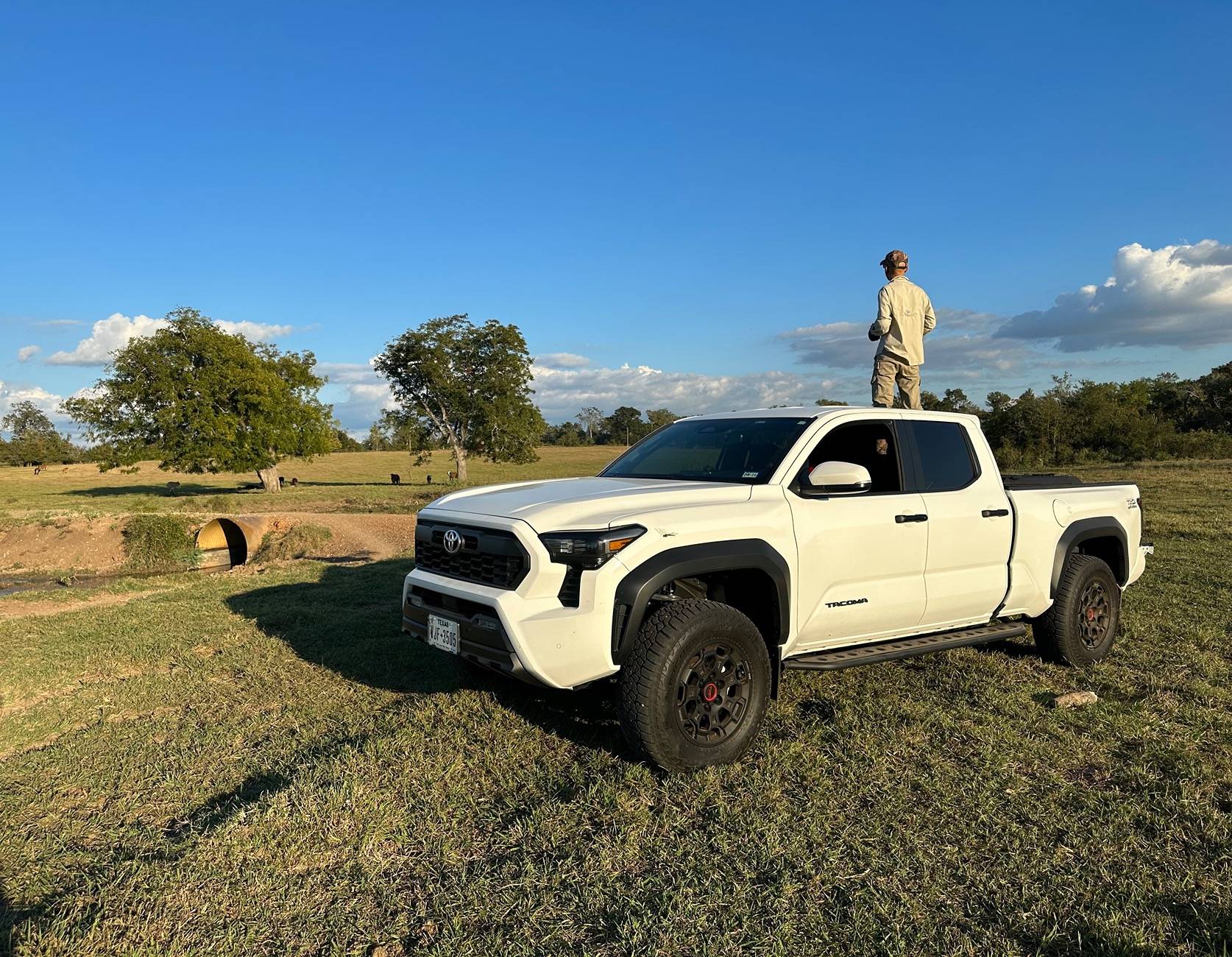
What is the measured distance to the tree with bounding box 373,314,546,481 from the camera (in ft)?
119

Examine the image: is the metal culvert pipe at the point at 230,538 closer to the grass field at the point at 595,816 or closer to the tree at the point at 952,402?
the grass field at the point at 595,816

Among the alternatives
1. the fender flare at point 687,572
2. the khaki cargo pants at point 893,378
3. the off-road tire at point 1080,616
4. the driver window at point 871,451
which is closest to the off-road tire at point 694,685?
the fender flare at point 687,572

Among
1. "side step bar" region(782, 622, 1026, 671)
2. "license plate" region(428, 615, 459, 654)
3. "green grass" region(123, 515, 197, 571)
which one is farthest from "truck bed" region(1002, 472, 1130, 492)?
"green grass" region(123, 515, 197, 571)

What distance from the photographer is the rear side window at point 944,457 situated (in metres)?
5.00

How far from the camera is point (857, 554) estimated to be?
4418mm

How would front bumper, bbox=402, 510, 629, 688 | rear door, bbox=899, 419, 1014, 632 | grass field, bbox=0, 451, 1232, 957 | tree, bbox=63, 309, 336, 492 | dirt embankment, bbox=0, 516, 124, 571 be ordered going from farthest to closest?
tree, bbox=63, 309, 336, 492
dirt embankment, bbox=0, 516, 124, 571
rear door, bbox=899, 419, 1014, 632
front bumper, bbox=402, 510, 629, 688
grass field, bbox=0, 451, 1232, 957

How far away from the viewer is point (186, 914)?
271 centimetres

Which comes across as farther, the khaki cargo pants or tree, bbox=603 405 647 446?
tree, bbox=603 405 647 446

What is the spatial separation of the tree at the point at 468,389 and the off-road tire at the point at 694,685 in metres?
32.8

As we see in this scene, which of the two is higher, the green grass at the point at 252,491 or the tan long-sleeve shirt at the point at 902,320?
the tan long-sleeve shirt at the point at 902,320

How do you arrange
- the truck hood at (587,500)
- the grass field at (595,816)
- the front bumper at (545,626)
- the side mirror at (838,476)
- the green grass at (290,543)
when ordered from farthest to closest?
1. the green grass at (290,543)
2. the side mirror at (838,476)
3. the truck hood at (587,500)
4. the front bumper at (545,626)
5. the grass field at (595,816)

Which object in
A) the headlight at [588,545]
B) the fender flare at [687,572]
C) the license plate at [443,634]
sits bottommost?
the license plate at [443,634]

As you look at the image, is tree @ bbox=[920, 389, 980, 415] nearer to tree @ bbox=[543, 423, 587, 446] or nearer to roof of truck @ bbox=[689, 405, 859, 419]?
roof of truck @ bbox=[689, 405, 859, 419]

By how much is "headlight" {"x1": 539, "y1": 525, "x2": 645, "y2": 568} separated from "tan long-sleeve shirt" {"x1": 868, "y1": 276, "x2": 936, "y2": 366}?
4165 millimetres
